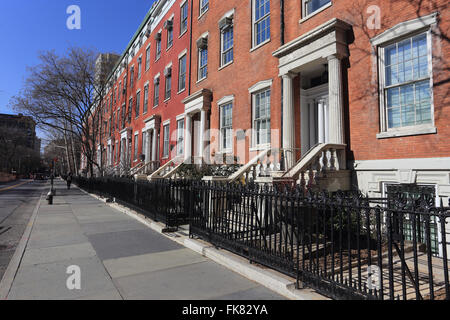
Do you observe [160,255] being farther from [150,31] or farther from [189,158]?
[150,31]

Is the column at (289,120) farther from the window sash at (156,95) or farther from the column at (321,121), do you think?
the window sash at (156,95)

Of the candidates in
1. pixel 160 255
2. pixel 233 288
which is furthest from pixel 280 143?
pixel 233 288

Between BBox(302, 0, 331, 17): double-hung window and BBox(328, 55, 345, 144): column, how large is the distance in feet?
8.10

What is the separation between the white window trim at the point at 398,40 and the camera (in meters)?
6.23

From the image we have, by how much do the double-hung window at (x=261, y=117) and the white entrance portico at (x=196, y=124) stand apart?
12.0 feet

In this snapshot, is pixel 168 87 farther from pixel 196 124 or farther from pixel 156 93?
pixel 196 124

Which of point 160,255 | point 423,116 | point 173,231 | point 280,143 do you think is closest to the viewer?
point 160,255

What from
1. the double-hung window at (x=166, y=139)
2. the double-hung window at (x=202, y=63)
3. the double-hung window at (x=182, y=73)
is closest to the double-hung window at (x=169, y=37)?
the double-hung window at (x=182, y=73)

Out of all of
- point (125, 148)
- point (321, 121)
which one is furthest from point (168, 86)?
point (321, 121)

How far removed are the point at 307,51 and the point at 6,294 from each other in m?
9.27

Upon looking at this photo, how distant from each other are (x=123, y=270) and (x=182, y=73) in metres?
15.5

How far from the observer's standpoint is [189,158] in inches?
599

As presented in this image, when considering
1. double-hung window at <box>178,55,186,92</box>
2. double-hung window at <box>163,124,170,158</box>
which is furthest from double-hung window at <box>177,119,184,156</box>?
double-hung window at <box>178,55,186,92</box>
